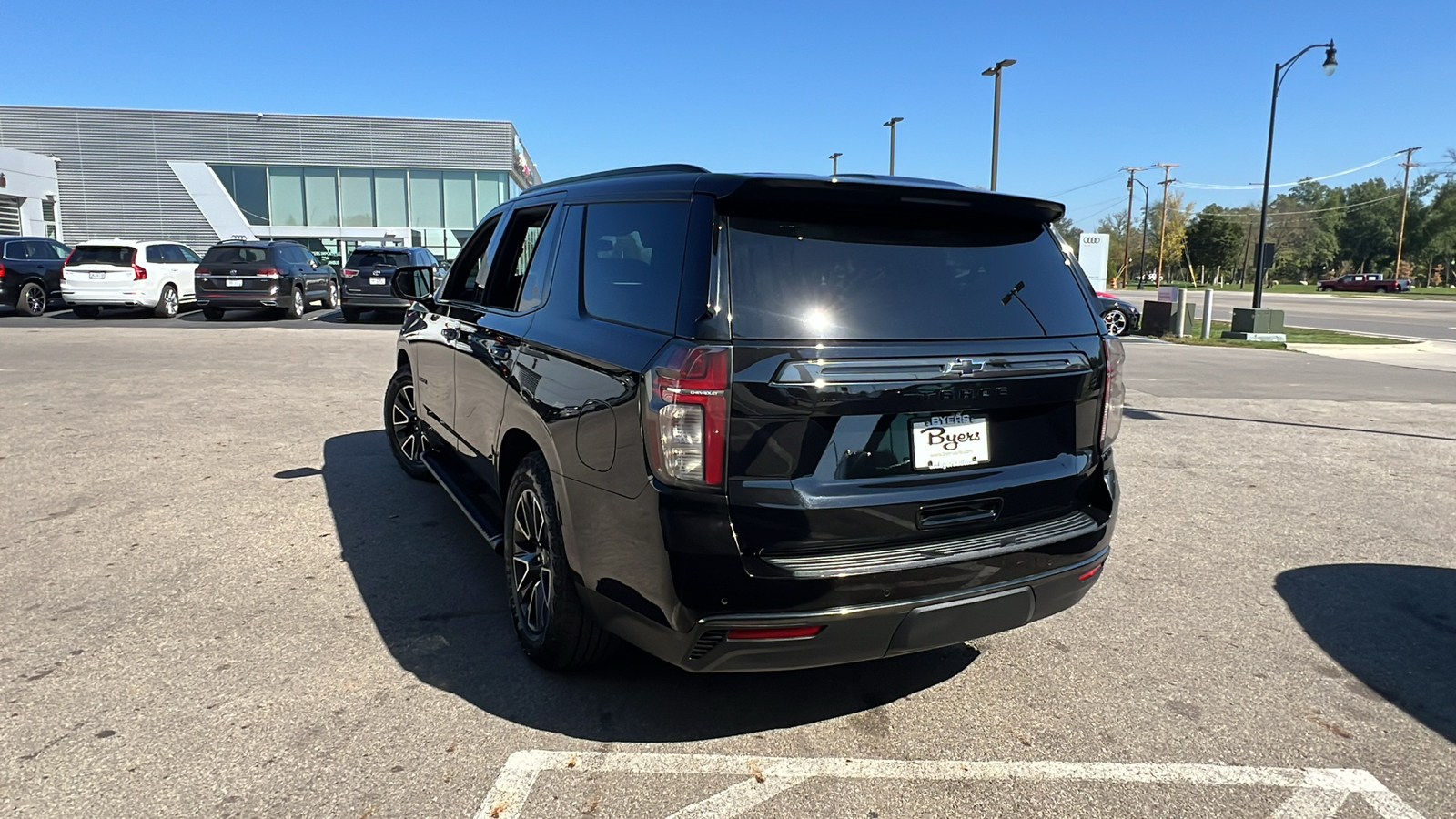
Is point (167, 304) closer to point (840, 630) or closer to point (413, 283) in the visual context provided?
point (413, 283)

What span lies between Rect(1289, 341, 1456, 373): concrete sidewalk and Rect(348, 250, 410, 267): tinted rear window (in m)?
20.0

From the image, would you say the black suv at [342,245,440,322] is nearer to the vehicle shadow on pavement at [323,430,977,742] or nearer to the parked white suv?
the parked white suv

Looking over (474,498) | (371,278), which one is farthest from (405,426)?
(371,278)

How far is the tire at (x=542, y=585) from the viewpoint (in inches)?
130

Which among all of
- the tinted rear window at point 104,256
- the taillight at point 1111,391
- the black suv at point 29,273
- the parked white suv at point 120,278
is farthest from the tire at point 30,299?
the taillight at point 1111,391

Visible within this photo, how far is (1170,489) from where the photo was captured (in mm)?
6781

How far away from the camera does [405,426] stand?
21.6 feet

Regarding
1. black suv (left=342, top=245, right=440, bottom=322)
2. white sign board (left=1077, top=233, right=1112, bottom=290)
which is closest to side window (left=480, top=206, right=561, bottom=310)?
black suv (left=342, top=245, right=440, bottom=322)

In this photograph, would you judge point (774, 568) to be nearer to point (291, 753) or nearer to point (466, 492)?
point (291, 753)

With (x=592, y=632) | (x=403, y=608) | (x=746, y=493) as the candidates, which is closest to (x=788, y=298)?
(x=746, y=493)

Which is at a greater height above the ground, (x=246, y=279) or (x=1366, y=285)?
(x=1366, y=285)

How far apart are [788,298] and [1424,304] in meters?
59.2

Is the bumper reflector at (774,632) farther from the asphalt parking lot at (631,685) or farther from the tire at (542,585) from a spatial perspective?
the tire at (542,585)

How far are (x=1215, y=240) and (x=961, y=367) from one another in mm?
91981
